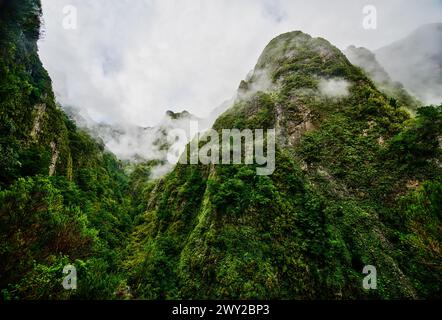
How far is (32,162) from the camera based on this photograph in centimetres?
2800

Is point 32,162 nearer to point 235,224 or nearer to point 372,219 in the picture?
point 235,224

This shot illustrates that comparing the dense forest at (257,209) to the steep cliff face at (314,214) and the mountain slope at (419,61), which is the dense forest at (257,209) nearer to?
the steep cliff face at (314,214)

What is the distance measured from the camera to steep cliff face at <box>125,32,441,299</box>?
26.7 m

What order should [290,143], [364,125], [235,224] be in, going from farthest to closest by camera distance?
[290,143], [364,125], [235,224]

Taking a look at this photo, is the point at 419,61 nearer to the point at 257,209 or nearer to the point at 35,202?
the point at 257,209

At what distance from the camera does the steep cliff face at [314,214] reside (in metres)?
26.7

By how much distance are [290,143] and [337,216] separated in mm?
15138

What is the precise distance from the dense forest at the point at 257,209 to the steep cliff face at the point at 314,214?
15cm

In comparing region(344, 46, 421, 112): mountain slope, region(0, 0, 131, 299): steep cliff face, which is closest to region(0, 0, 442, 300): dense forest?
region(0, 0, 131, 299): steep cliff face

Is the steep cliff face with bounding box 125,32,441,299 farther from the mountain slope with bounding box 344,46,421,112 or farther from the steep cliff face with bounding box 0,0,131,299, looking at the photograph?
the mountain slope with bounding box 344,46,421,112

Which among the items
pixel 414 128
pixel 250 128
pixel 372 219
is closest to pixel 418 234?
pixel 372 219

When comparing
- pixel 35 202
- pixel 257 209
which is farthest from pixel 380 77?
pixel 35 202

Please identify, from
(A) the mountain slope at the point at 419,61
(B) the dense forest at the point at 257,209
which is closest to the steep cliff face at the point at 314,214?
(B) the dense forest at the point at 257,209

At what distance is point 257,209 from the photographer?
34844 mm
